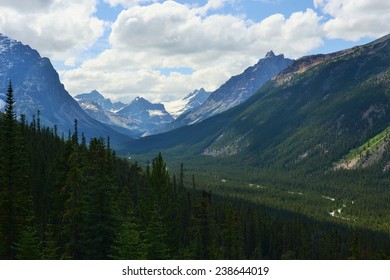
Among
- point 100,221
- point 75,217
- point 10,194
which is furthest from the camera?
point 75,217

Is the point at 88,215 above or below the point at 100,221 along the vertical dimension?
above

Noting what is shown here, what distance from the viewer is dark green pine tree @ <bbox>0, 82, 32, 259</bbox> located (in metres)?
50.3

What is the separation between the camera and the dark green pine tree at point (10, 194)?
1981 inches

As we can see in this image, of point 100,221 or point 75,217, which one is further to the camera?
point 75,217

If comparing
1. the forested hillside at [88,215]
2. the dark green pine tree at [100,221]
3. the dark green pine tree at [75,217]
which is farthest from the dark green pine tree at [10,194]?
the dark green pine tree at [100,221]

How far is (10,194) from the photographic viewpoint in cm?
5122

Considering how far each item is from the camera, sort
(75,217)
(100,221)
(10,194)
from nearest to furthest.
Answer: (10,194) < (100,221) < (75,217)

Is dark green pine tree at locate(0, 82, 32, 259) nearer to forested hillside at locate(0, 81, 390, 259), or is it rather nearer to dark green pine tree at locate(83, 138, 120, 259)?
forested hillside at locate(0, 81, 390, 259)

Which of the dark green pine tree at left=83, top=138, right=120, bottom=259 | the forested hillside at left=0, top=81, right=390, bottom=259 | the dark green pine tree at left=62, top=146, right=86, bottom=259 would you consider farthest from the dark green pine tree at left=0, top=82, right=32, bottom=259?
the dark green pine tree at left=83, top=138, right=120, bottom=259

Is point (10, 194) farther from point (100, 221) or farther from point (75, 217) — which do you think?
point (100, 221)

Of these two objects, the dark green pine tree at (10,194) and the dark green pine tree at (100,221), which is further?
the dark green pine tree at (100,221)

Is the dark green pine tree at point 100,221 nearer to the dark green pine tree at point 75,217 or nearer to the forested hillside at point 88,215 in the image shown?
the forested hillside at point 88,215

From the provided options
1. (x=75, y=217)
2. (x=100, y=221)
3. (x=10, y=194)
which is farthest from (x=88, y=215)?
(x=10, y=194)

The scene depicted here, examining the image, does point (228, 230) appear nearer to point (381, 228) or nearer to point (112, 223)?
point (112, 223)
